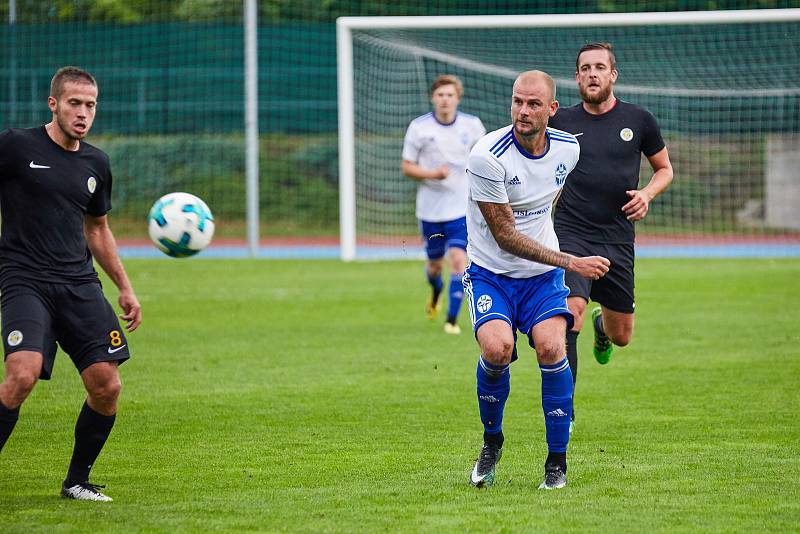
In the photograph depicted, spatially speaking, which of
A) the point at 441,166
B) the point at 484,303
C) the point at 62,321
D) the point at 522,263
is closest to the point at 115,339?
the point at 62,321

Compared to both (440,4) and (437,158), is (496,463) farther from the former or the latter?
(440,4)

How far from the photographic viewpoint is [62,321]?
5.95m

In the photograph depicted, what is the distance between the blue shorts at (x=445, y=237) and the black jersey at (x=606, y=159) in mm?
5019

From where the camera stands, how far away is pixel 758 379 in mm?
9812

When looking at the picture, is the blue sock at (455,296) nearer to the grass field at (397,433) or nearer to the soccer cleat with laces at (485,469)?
the grass field at (397,433)

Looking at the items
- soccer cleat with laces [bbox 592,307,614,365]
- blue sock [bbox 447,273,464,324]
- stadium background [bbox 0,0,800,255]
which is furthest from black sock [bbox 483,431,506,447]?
stadium background [bbox 0,0,800,255]

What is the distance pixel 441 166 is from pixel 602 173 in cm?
560

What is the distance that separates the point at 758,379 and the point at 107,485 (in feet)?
18.5

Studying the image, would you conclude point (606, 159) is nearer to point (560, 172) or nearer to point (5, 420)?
point (560, 172)

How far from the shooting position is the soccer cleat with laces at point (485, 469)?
20.5ft

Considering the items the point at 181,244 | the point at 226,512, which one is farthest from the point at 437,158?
A: the point at 226,512

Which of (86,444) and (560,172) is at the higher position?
(560,172)

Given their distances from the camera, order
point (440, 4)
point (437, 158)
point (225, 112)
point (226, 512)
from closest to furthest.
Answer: point (226, 512) → point (437, 158) → point (440, 4) → point (225, 112)

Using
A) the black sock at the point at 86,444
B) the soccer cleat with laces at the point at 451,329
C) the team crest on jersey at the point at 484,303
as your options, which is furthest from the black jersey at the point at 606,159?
the soccer cleat with laces at the point at 451,329
